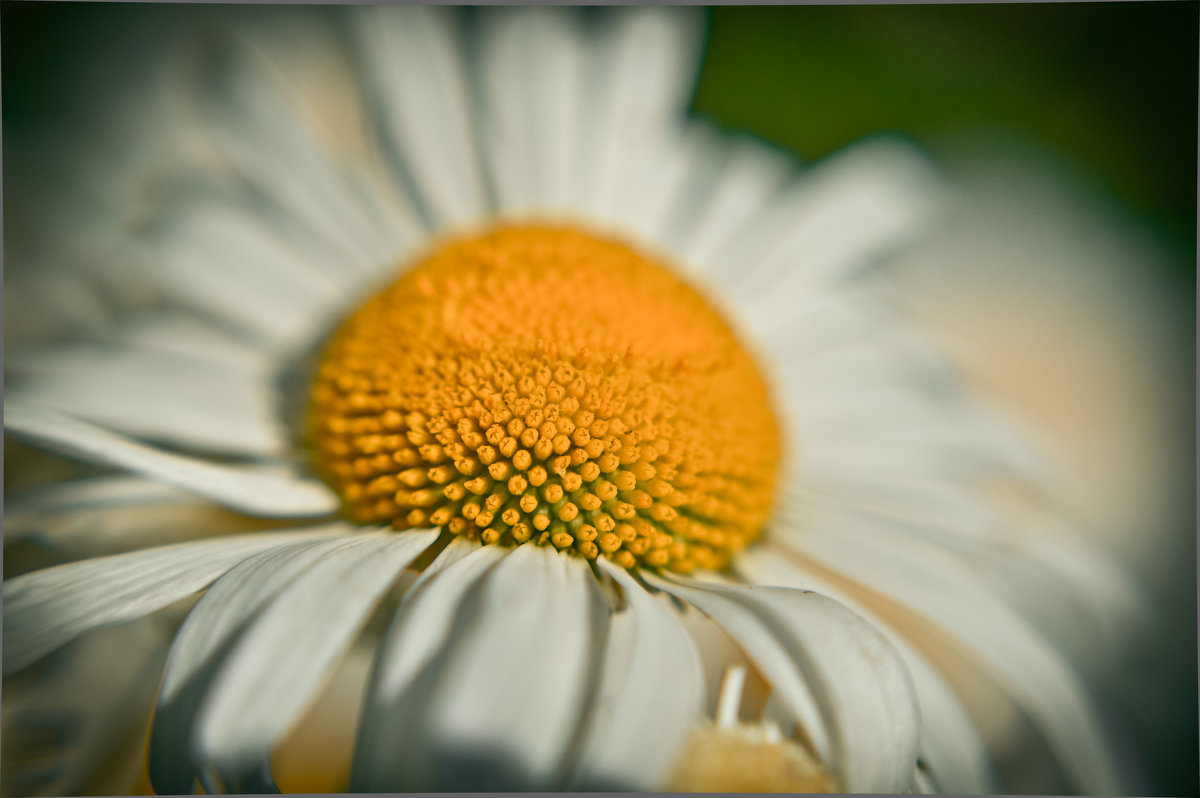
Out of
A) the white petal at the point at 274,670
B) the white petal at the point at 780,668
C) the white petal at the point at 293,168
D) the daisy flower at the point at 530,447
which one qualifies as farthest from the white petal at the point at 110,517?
the white petal at the point at 780,668

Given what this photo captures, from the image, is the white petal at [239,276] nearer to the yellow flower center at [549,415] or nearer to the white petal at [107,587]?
the yellow flower center at [549,415]

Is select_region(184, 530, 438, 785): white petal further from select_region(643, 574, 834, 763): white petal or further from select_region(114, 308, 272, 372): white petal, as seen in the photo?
select_region(114, 308, 272, 372): white petal

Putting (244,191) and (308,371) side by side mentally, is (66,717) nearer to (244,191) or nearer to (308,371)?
(308,371)

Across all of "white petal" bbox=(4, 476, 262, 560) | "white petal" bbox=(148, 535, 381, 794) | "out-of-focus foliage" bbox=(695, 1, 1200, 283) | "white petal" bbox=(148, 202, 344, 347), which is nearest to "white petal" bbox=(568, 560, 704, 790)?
"white petal" bbox=(148, 535, 381, 794)

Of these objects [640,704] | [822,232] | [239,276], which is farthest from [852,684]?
[239,276]

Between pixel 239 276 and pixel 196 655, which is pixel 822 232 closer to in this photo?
pixel 239 276

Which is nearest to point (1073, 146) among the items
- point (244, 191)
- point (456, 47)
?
point (456, 47)

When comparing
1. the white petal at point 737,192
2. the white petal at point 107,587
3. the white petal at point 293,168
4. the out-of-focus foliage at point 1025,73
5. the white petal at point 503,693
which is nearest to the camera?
the white petal at point 503,693
